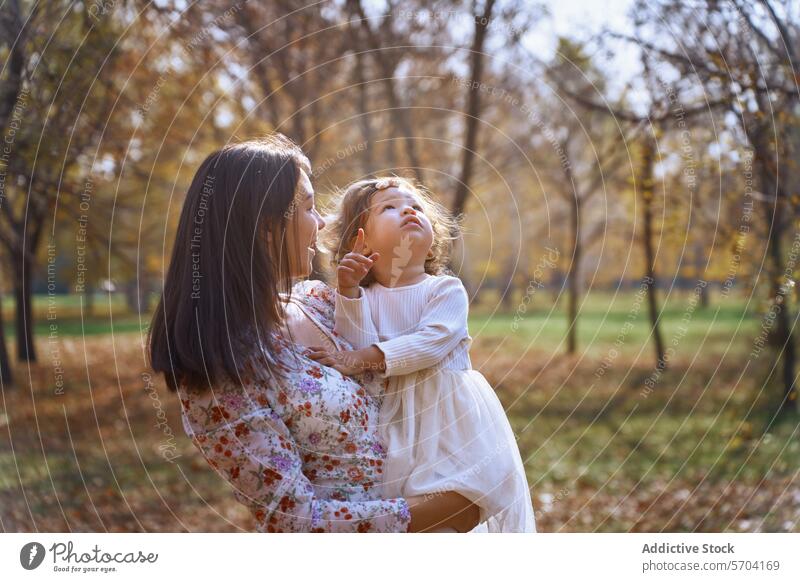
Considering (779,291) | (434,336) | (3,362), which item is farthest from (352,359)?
(3,362)

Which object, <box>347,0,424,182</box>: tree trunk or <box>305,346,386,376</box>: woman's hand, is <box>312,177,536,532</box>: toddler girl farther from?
<box>347,0,424,182</box>: tree trunk

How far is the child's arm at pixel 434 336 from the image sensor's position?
1.89 metres

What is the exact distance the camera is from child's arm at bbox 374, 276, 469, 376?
1.89 meters

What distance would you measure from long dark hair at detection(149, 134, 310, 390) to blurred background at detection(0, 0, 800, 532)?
65cm

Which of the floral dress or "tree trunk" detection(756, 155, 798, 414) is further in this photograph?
"tree trunk" detection(756, 155, 798, 414)

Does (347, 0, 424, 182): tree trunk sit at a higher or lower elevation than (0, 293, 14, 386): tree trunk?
higher

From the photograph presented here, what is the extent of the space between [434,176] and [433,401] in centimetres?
390

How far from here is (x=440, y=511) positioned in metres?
1.92

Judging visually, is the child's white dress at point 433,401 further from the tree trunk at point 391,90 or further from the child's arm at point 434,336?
the tree trunk at point 391,90

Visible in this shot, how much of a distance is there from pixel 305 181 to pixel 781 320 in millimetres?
3034

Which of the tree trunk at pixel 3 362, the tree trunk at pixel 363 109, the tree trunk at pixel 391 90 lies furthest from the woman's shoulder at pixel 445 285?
the tree trunk at pixel 3 362
